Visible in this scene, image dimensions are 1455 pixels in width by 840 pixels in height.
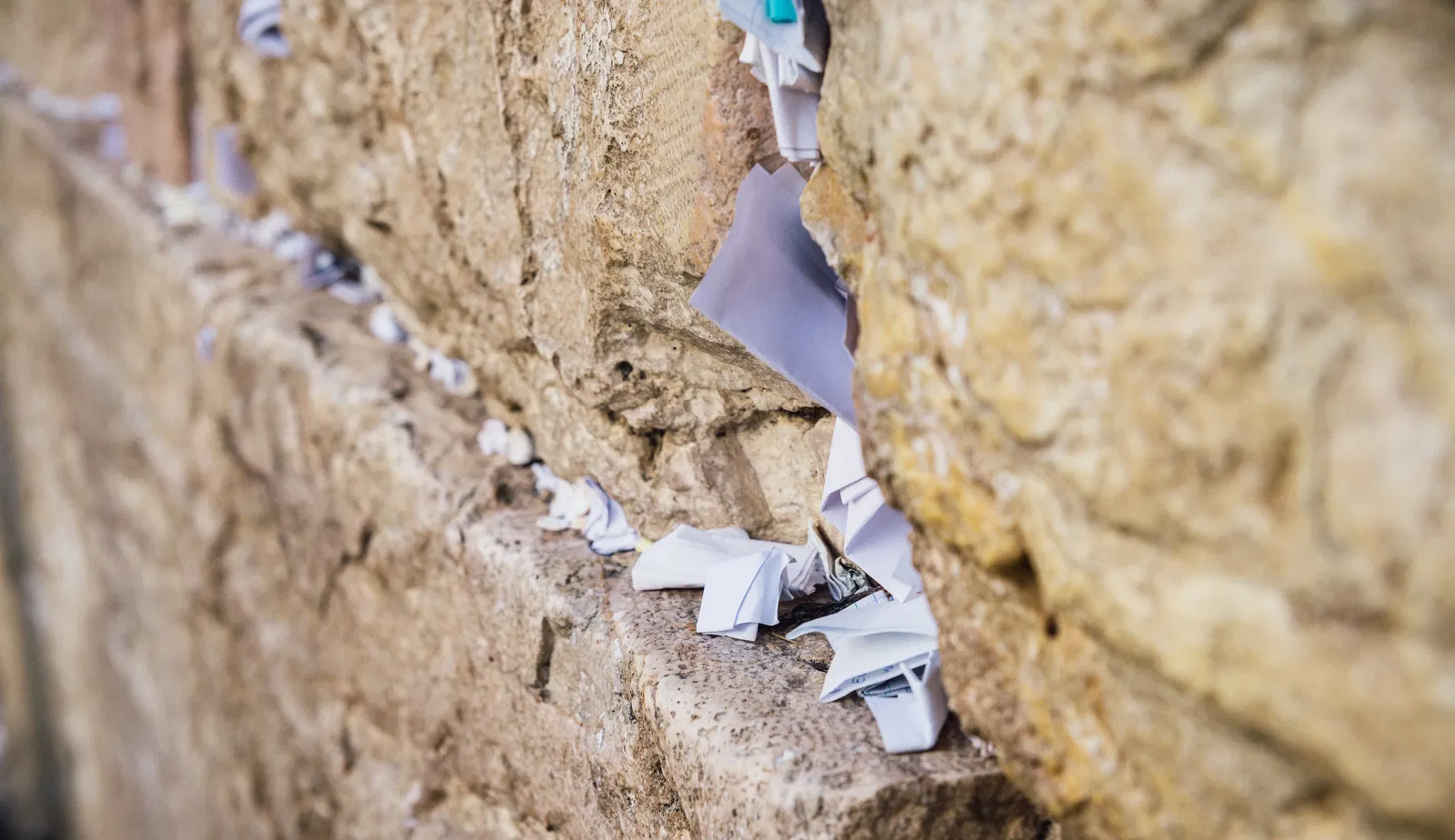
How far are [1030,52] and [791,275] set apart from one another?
370mm

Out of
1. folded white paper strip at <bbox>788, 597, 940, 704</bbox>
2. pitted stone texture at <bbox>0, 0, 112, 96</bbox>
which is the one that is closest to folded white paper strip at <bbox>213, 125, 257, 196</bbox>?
pitted stone texture at <bbox>0, 0, 112, 96</bbox>

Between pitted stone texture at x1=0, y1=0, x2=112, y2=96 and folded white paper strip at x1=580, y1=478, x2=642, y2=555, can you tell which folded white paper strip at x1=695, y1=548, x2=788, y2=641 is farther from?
pitted stone texture at x1=0, y1=0, x2=112, y2=96

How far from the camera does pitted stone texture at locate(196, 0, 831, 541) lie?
90 centimetres

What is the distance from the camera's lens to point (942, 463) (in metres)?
0.64

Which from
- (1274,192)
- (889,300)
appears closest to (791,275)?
(889,300)

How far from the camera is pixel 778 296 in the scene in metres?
0.86

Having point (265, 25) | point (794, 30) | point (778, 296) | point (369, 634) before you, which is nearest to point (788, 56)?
point (794, 30)

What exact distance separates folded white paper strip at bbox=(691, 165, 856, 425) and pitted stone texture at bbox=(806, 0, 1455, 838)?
18cm

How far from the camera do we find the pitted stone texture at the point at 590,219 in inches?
35.5

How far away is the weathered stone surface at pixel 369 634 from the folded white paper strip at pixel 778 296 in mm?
260

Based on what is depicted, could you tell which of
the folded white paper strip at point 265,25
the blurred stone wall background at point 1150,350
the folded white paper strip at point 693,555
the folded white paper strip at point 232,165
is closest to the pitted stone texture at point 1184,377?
the blurred stone wall background at point 1150,350

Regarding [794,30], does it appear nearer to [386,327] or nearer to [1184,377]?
[1184,377]

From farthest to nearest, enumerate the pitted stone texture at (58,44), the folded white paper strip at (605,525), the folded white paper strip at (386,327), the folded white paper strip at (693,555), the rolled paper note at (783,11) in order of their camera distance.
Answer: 1. the pitted stone texture at (58,44)
2. the folded white paper strip at (386,327)
3. the folded white paper strip at (605,525)
4. the folded white paper strip at (693,555)
5. the rolled paper note at (783,11)

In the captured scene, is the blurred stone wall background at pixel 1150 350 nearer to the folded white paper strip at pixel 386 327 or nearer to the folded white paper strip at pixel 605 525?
the folded white paper strip at pixel 605 525
